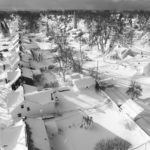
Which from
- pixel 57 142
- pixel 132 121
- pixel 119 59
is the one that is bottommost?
pixel 57 142

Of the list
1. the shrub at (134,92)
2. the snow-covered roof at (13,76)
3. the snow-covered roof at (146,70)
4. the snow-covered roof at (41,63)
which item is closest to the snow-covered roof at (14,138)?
the snow-covered roof at (13,76)

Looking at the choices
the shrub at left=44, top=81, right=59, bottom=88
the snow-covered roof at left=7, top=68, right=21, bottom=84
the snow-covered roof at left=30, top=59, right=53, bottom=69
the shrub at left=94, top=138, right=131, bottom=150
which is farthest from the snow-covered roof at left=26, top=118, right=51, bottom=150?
the snow-covered roof at left=30, top=59, right=53, bottom=69

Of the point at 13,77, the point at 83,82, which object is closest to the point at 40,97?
the point at 83,82

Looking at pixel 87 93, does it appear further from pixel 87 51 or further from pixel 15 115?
pixel 87 51

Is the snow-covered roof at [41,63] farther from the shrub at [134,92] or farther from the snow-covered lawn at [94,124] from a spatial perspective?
the shrub at [134,92]

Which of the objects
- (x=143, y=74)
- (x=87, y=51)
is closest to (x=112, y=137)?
(x=143, y=74)
